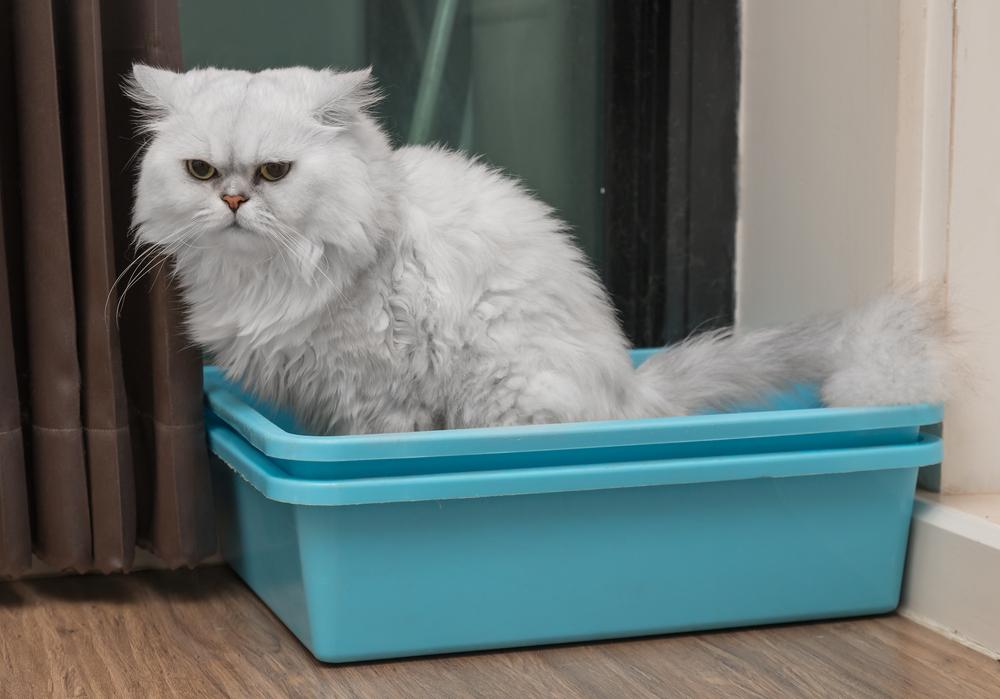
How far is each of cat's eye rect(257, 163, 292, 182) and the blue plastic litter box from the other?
290 mm

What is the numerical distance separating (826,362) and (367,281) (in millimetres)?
623

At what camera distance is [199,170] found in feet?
4.81

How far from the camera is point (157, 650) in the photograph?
149 cm

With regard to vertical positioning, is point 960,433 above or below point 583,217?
below

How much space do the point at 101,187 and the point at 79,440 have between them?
1.08ft

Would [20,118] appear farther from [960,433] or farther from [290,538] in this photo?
[960,433]

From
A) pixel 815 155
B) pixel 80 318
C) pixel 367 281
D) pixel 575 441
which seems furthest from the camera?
pixel 815 155

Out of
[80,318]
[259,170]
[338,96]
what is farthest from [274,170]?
[80,318]

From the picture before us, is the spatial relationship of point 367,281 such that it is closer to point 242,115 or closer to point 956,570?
point 242,115

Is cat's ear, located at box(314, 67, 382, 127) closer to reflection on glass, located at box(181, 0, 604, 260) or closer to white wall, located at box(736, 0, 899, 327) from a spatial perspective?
reflection on glass, located at box(181, 0, 604, 260)

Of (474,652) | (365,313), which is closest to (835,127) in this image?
(365,313)

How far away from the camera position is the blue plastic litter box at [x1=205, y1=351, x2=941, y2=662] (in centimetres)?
138

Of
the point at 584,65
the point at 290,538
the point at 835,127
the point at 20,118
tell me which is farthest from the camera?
the point at 584,65

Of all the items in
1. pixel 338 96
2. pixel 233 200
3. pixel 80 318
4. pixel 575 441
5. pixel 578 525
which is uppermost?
pixel 338 96
